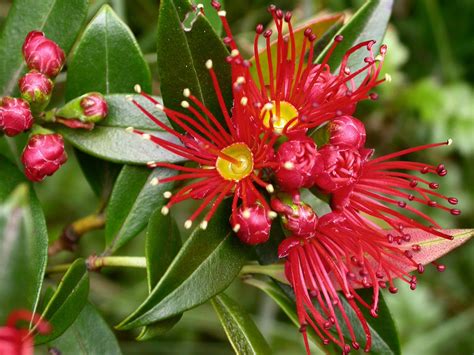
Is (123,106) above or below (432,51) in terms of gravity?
above

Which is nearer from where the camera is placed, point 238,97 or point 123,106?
point 238,97

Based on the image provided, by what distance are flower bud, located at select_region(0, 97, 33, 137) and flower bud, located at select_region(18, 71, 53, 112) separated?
0.02m

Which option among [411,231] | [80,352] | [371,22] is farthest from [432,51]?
[80,352]

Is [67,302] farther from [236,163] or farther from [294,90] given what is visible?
[294,90]

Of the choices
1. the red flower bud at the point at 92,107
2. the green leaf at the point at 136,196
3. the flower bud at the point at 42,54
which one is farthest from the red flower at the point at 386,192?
the flower bud at the point at 42,54

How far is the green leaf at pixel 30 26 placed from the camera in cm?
135

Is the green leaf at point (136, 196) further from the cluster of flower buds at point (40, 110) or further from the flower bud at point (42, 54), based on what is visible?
the flower bud at point (42, 54)

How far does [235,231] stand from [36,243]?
1.15 feet

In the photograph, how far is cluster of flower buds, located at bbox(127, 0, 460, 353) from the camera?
116 cm

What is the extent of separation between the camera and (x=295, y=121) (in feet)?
4.02

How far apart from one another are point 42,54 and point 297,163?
1.69 feet

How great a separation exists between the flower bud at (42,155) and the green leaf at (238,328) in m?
0.40

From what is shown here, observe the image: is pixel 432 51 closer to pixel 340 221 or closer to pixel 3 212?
pixel 340 221

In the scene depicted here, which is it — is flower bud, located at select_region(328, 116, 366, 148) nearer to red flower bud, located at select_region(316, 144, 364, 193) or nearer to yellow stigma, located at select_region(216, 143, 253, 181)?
red flower bud, located at select_region(316, 144, 364, 193)
